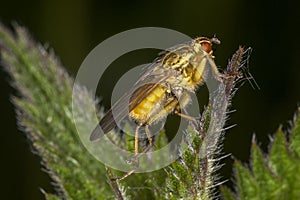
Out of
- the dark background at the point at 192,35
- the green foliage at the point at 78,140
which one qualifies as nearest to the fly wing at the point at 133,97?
the green foliage at the point at 78,140

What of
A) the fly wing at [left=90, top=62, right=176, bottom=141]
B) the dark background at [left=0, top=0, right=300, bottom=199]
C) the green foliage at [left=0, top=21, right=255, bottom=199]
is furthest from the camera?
the dark background at [left=0, top=0, right=300, bottom=199]

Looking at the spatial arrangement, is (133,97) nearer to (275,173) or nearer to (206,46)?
(206,46)

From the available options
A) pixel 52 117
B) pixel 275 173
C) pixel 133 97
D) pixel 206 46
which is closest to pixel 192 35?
pixel 52 117

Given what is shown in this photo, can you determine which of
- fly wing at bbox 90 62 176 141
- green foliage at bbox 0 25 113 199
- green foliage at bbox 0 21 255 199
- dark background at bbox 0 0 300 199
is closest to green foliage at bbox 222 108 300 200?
green foliage at bbox 0 21 255 199

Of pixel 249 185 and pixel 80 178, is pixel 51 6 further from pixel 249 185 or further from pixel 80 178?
pixel 249 185

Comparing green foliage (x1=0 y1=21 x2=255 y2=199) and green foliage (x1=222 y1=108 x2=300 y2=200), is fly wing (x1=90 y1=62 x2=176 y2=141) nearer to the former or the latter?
green foliage (x1=0 y1=21 x2=255 y2=199)

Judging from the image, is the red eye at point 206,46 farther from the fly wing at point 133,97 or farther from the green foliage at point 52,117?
the green foliage at point 52,117

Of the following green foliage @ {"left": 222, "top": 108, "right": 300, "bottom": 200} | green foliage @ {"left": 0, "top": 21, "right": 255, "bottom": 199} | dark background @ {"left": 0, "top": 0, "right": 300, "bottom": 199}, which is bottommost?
green foliage @ {"left": 222, "top": 108, "right": 300, "bottom": 200}
